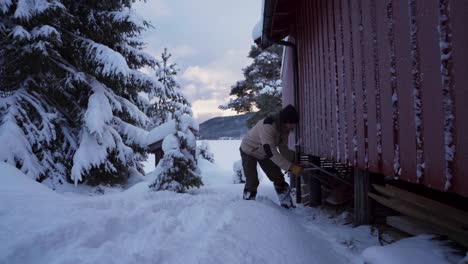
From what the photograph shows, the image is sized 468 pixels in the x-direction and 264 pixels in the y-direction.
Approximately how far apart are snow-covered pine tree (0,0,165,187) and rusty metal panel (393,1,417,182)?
315 inches

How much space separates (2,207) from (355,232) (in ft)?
13.4

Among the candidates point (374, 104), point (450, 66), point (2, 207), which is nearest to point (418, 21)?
point (450, 66)

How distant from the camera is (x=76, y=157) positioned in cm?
851

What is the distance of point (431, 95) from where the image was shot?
189 cm

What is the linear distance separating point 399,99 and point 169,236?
8.08 feet

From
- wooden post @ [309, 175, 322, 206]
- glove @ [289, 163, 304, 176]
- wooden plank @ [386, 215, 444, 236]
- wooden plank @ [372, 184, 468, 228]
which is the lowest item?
wooden post @ [309, 175, 322, 206]

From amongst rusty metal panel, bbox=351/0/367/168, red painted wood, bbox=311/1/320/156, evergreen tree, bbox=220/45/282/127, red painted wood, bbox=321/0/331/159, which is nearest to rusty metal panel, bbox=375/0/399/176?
rusty metal panel, bbox=351/0/367/168

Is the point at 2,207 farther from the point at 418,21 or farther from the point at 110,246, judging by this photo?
the point at 418,21

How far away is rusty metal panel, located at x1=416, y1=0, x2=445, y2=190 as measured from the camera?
182 cm

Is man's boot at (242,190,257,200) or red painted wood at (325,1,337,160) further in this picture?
man's boot at (242,190,257,200)

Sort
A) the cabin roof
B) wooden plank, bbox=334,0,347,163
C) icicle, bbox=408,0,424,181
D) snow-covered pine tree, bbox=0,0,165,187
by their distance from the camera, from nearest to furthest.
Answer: icicle, bbox=408,0,424,181, wooden plank, bbox=334,0,347,163, the cabin roof, snow-covered pine tree, bbox=0,0,165,187

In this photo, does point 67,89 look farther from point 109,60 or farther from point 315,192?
point 315,192

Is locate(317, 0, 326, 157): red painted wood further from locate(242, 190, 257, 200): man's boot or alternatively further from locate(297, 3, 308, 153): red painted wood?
locate(242, 190, 257, 200): man's boot

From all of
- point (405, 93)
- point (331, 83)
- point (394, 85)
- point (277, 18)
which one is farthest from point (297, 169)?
point (277, 18)
